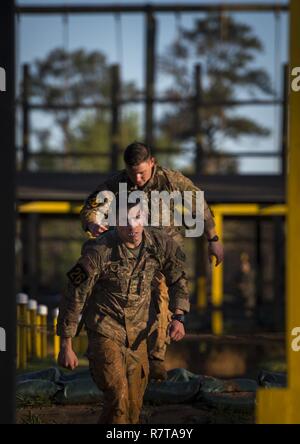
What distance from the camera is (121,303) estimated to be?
6324 millimetres

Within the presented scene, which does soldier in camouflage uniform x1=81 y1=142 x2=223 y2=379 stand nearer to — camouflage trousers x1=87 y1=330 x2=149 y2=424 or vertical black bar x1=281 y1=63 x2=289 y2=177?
camouflage trousers x1=87 y1=330 x2=149 y2=424

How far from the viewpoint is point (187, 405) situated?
8.05 m

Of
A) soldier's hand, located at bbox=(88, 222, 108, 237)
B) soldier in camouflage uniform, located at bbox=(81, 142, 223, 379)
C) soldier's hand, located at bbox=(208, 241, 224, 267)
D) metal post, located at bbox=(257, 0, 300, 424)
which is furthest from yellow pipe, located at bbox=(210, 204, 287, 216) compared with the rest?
metal post, located at bbox=(257, 0, 300, 424)

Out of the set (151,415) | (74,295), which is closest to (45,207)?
(151,415)

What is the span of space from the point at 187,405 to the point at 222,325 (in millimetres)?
12383

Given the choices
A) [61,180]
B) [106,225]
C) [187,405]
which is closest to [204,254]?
[61,180]

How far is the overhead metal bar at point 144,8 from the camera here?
26800 millimetres

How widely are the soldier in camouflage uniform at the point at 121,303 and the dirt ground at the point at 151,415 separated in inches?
44.0

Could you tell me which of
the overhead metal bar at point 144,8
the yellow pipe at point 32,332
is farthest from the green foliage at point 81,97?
the yellow pipe at point 32,332

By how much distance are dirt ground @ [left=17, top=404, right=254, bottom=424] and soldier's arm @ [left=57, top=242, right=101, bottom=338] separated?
1.48 metres

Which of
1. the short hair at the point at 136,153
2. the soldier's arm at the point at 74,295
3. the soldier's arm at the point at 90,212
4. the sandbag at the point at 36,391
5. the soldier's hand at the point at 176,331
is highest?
the short hair at the point at 136,153

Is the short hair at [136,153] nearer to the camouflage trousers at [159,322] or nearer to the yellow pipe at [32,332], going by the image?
the camouflage trousers at [159,322]

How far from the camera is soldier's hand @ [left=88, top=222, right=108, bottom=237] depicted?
6.57m

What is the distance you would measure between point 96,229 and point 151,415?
169 cm
